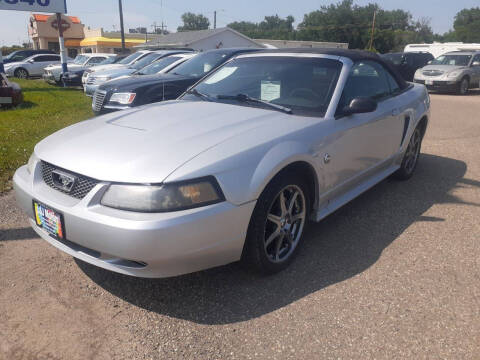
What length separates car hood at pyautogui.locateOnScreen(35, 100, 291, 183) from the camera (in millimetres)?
2268

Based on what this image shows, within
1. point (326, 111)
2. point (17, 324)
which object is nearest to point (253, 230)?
point (326, 111)

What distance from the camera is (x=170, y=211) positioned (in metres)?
2.14

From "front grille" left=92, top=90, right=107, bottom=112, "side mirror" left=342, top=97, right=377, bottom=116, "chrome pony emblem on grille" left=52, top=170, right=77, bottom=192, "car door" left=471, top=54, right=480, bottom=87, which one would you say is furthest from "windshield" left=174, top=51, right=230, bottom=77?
"car door" left=471, top=54, right=480, bottom=87

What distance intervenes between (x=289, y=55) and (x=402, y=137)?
5.41 ft

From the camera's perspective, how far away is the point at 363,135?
3.47 meters

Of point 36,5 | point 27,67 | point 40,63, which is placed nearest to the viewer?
point 36,5

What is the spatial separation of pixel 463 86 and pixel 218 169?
1604 centimetres

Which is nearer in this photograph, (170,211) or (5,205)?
(170,211)

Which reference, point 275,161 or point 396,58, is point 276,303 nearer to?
point 275,161

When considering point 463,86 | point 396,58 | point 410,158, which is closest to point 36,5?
point 410,158

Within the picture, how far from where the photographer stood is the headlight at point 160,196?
7.02 feet

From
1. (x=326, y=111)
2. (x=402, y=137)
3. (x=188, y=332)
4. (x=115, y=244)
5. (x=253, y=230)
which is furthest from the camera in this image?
(x=402, y=137)

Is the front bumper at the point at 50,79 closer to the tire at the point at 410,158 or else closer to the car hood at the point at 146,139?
the car hood at the point at 146,139

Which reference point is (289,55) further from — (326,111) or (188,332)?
(188,332)
